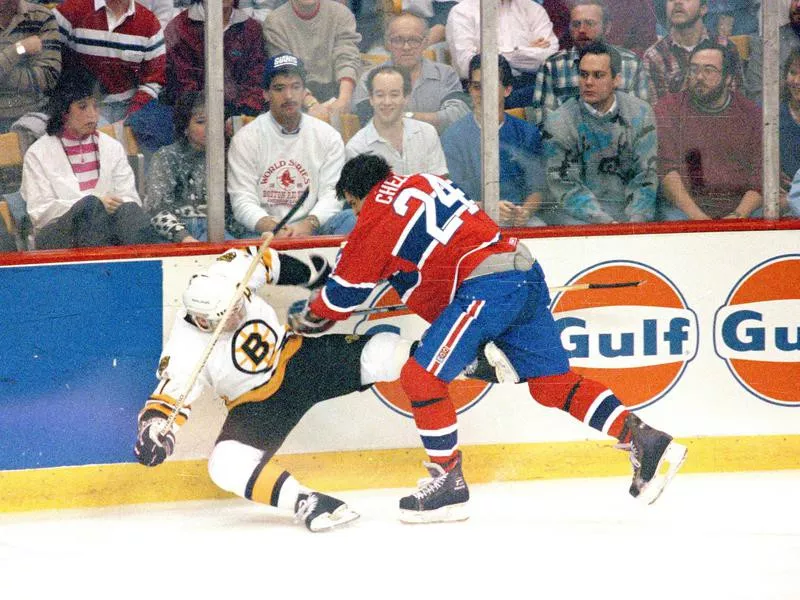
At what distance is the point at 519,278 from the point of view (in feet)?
12.6

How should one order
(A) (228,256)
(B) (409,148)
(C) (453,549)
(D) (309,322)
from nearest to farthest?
(C) (453,549) → (A) (228,256) → (D) (309,322) → (B) (409,148)

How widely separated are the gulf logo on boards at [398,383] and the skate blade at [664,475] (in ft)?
2.18

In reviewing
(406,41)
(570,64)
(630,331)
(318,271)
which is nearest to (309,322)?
(318,271)

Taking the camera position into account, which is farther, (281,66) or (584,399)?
(281,66)

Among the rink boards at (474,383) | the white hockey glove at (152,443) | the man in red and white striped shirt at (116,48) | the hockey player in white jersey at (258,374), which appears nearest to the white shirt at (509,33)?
the rink boards at (474,383)

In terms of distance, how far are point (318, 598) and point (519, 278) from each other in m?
1.18

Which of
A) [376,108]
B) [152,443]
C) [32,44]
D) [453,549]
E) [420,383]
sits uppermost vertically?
[32,44]

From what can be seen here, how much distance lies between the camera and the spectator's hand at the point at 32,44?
12.4 feet

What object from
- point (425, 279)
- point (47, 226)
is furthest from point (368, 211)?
point (47, 226)

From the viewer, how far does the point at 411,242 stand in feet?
12.5

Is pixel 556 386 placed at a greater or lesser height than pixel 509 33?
lesser

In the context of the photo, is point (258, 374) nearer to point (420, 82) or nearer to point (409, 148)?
point (409, 148)

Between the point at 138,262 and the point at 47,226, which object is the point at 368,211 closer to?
the point at 138,262

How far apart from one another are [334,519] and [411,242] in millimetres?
851
